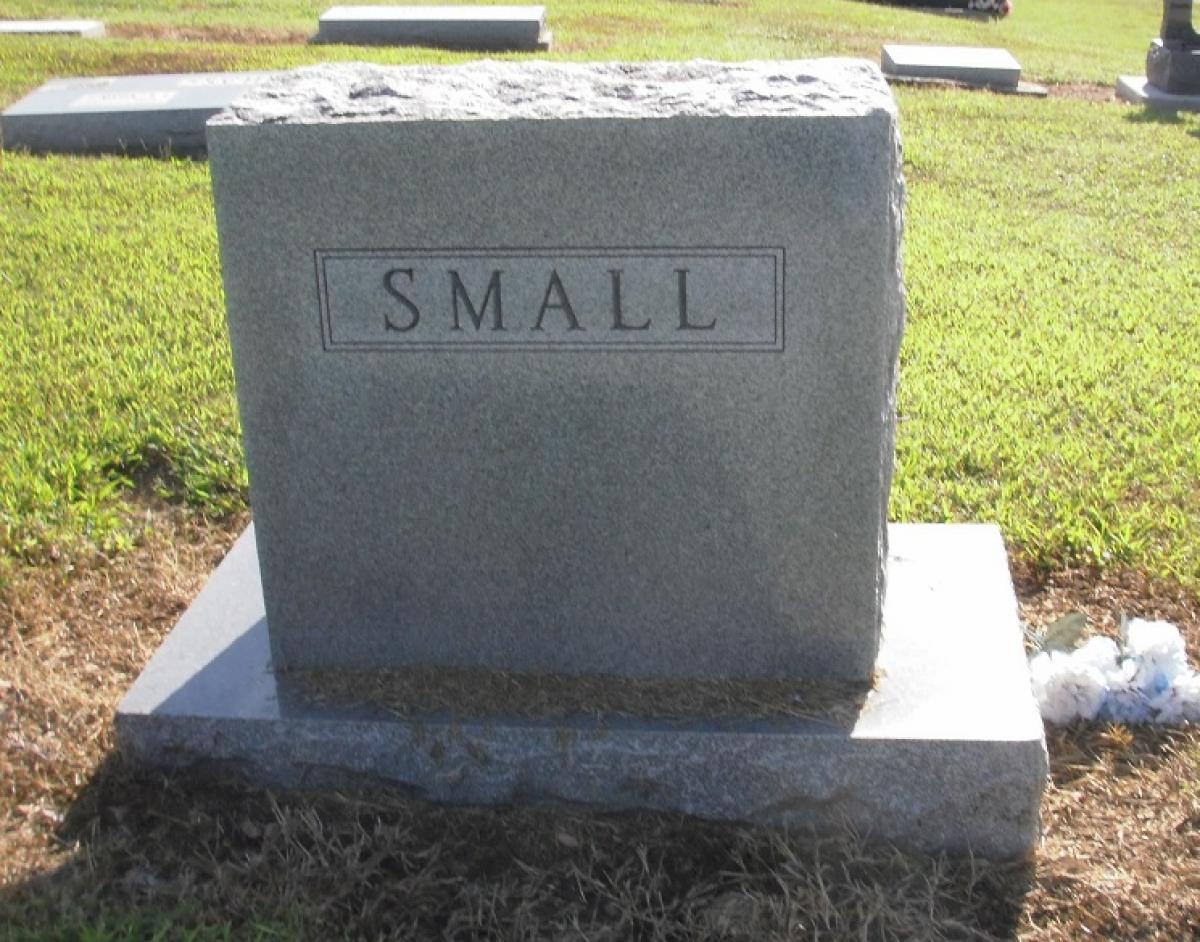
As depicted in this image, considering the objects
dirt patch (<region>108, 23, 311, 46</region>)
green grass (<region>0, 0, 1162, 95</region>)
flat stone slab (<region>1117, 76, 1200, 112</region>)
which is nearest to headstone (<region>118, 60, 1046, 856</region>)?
green grass (<region>0, 0, 1162, 95</region>)

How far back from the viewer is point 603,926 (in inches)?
96.9

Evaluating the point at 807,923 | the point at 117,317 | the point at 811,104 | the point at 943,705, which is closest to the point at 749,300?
the point at 811,104

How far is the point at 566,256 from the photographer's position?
101 inches

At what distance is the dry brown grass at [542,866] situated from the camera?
2486 millimetres

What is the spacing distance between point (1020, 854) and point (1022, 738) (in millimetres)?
238

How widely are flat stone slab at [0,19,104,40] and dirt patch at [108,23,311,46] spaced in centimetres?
24

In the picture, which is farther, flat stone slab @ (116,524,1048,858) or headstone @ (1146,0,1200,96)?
headstone @ (1146,0,1200,96)

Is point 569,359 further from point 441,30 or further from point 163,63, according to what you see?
point 441,30

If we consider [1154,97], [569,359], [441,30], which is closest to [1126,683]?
[569,359]

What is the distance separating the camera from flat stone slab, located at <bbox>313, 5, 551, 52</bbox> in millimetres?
12117

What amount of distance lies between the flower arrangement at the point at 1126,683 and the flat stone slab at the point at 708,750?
0.79 feet

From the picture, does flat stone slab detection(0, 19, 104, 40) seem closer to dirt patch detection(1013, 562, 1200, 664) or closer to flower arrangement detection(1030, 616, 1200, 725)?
dirt patch detection(1013, 562, 1200, 664)

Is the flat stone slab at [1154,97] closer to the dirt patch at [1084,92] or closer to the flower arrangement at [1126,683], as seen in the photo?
the dirt patch at [1084,92]

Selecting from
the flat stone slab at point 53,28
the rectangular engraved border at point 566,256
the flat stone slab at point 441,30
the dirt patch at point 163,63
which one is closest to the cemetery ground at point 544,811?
the rectangular engraved border at point 566,256
